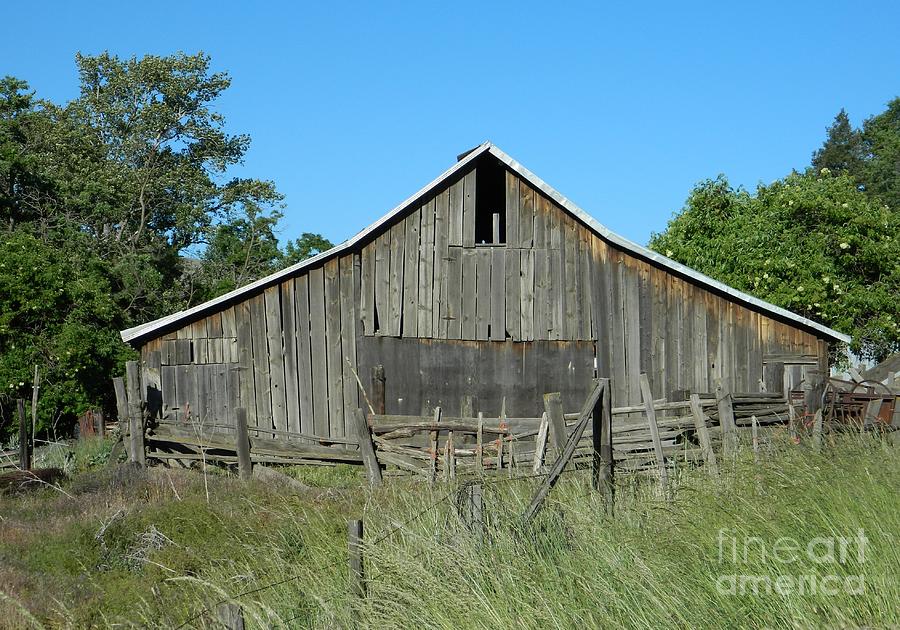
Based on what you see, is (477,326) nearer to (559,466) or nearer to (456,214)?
(456,214)

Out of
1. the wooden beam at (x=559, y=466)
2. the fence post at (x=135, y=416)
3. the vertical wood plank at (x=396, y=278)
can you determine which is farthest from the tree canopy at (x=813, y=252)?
the wooden beam at (x=559, y=466)

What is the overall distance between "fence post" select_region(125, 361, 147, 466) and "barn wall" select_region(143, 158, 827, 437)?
3.50 feet

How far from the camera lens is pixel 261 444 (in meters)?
14.5

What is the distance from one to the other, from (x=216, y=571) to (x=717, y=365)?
1119 centimetres

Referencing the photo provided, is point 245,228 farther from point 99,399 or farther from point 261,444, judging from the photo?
point 261,444

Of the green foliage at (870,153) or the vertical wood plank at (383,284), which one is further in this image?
the green foliage at (870,153)

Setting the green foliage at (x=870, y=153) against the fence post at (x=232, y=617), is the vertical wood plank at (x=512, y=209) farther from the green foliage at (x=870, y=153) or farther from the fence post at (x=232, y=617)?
the green foliage at (x=870, y=153)

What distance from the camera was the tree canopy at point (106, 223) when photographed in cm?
2369

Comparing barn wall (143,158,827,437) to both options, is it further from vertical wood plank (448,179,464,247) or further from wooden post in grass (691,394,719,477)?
wooden post in grass (691,394,719,477)

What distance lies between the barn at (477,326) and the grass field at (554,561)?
20.2 feet

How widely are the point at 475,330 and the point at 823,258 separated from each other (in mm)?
15719

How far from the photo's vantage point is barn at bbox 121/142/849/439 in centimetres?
1620

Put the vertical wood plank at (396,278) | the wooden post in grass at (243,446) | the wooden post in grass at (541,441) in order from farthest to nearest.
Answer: the vertical wood plank at (396,278)
the wooden post in grass at (243,446)
the wooden post in grass at (541,441)

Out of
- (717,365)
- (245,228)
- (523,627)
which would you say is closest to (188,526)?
(523,627)
